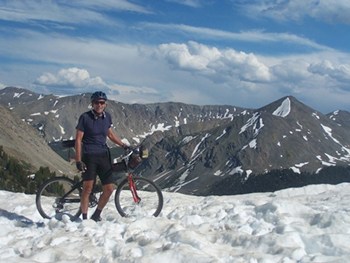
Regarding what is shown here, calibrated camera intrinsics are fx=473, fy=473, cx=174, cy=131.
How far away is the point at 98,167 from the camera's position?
13.6 meters

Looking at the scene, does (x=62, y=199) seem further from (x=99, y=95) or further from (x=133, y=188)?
(x=99, y=95)

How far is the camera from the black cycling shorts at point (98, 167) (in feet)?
44.0

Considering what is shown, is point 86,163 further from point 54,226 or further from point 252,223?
point 252,223

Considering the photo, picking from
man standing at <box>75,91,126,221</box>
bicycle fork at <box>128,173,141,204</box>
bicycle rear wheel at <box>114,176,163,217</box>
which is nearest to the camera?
man standing at <box>75,91,126,221</box>

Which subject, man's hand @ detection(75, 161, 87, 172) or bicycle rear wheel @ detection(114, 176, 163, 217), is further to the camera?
bicycle rear wheel @ detection(114, 176, 163, 217)

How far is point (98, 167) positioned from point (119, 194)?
1.35m

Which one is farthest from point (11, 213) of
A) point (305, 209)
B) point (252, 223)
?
point (305, 209)

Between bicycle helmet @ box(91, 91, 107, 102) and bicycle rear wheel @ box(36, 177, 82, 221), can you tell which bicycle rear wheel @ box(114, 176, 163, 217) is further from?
bicycle helmet @ box(91, 91, 107, 102)

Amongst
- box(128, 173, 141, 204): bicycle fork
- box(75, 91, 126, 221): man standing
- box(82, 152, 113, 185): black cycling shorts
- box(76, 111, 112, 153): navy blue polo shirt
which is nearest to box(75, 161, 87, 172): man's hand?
box(75, 91, 126, 221): man standing

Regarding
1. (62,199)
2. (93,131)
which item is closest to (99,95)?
(93,131)

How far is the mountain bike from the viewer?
14141 mm

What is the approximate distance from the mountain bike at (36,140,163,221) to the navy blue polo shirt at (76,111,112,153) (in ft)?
2.59

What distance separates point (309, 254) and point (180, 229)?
323cm

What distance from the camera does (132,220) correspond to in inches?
516
